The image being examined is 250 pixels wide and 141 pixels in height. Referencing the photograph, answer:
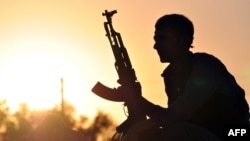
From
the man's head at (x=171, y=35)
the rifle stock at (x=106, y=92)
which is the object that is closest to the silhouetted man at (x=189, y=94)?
the man's head at (x=171, y=35)

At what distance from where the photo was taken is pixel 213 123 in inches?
304

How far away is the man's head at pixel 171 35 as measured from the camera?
8023 millimetres

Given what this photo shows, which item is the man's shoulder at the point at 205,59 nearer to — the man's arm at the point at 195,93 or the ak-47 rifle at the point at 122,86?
the man's arm at the point at 195,93

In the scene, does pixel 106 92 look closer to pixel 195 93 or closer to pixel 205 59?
pixel 205 59

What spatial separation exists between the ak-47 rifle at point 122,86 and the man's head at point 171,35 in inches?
35.2

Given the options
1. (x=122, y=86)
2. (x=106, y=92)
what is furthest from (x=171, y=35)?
(x=106, y=92)

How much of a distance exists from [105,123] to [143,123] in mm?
100625

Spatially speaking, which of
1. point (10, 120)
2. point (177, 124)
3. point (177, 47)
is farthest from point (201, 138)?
point (10, 120)

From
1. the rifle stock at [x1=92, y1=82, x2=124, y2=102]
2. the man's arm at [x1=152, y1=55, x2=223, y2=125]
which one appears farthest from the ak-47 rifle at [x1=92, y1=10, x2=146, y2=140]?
the man's arm at [x1=152, y1=55, x2=223, y2=125]

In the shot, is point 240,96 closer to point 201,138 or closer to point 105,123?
point 201,138

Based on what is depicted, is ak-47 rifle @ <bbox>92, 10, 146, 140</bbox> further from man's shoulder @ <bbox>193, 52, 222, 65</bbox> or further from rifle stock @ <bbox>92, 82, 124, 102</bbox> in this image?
man's shoulder @ <bbox>193, 52, 222, 65</bbox>

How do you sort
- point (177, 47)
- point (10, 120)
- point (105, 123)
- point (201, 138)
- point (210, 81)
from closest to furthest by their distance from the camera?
1. point (201, 138)
2. point (210, 81)
3. point (177, 47)
4. point (105, 123)
5. point (10, 120)

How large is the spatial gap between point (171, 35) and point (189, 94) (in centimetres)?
79

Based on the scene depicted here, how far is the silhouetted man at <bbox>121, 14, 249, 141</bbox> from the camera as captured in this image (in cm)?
730
